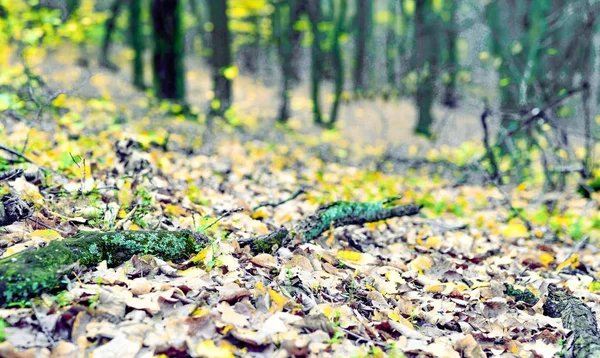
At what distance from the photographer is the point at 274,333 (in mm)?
2098

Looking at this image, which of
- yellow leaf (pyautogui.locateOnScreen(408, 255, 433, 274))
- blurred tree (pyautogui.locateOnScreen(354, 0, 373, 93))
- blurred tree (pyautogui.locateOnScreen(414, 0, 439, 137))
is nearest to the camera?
yellow leaf (pyautogui.locateOnScreen(408, 255, 433, 274))

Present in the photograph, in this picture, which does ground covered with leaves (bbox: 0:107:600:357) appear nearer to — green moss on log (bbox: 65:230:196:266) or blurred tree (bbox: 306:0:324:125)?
green moss on log (bbox: 65:230:196:266)

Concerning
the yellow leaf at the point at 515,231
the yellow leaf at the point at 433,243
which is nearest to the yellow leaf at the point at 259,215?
the yellow leaf at the point at 433,243

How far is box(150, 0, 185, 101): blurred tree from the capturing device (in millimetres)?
10758

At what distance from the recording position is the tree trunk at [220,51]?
1111 centimetres

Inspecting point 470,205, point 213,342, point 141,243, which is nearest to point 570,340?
point 213,342

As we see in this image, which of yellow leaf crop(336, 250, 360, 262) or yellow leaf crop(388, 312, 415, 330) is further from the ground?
yellow leaf crop(336, 250, 360, 262)

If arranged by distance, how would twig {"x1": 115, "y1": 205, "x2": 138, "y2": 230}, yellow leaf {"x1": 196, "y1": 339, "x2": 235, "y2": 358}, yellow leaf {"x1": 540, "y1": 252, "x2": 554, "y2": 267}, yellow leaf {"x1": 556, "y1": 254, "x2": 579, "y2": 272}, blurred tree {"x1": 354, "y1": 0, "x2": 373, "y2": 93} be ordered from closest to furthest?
yellow leaf {"x1": 196, "y1": 339, "x2": 235, "y2": 358}
twig {"x1": 115, "y1": 205, "x2": 138, "y2": 230}
yellow leaf {"x1": 556, "y1": 254, "x2": 579, "y2": 272}
yellow leaf {"x1": 540, "y1": 252, "x2": 554, "y2": 267}
blurred tree {"x1": 354, "y1": 0, "x2": 373, "y2": 93}

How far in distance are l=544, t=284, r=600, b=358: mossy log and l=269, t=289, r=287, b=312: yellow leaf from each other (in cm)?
138

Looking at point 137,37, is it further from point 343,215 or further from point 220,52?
point 343,215

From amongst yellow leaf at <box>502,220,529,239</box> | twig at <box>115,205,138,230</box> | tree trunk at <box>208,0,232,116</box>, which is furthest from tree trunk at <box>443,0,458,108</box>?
twig at <box>115,205,138,230</box>

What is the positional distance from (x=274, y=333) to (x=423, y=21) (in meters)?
15.7

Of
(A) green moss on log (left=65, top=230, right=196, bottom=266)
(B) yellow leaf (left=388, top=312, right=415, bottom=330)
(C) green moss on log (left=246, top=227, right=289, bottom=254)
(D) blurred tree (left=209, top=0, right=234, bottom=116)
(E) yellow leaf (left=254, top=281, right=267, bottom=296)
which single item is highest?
(D) blurred tree (left=209, top=0, right=234, bottom=116)

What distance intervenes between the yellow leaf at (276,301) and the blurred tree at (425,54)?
A: 1331 centimetres
